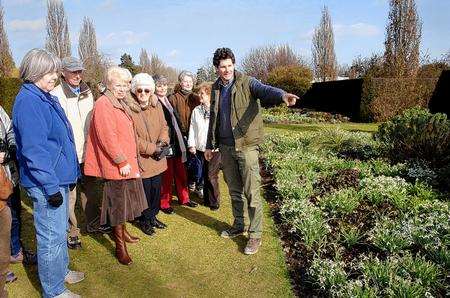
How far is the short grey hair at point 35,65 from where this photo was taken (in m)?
3.11

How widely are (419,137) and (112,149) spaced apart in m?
6.01

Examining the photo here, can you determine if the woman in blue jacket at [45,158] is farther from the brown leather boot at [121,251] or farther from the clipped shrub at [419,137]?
the clipped shrub at [419,137]

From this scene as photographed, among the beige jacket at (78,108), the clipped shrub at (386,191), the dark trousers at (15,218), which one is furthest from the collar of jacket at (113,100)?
the clipped shrub at (386,191)

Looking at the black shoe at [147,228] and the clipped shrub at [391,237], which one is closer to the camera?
the clipped shrub at [391,237]

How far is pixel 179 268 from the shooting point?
Result: 430 cm

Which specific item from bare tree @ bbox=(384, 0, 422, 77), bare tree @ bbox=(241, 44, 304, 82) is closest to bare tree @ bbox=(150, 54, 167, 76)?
bare tree @ bbox=(241, 44, 304, 82)

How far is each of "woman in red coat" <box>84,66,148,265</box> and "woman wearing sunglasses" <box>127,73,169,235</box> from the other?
43 centimetres

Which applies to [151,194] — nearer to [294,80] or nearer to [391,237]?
[391,237]

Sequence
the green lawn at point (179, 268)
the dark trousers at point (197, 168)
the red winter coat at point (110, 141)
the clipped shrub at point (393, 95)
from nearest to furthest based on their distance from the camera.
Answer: the green lawn at point (179, 268)
the red winter coat at point (110, 141)
the dark trousers at point (197, 168)
the clipped shrub at point (393, 95)

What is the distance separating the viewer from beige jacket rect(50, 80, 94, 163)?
Result: 15.0ft

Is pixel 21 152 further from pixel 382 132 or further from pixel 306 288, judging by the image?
pixel 382 132

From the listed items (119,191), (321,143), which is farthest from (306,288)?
(321,143)

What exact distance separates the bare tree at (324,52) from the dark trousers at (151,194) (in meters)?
32.1

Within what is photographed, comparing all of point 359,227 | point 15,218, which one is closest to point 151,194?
point 15,218
